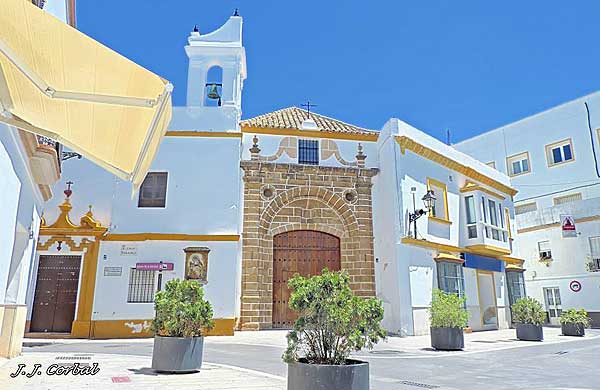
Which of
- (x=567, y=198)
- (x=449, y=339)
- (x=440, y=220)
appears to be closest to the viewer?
(x=449, y=339)

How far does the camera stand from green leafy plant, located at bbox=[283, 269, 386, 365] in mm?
4547

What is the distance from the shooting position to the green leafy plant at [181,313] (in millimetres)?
6723

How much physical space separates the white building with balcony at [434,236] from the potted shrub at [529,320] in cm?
198

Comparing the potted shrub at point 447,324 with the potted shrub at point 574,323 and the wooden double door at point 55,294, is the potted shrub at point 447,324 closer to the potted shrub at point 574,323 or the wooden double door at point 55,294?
the potted shrub at point 574,323

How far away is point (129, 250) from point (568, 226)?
1959 cm

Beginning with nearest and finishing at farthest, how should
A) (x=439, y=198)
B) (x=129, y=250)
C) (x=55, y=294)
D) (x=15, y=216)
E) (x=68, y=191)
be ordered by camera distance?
1. (x=15, y=216)
2. (x=55, y=294)
3. (x=129, y=250)
4. (x=68, y=191)
5. (x=439, y=198)

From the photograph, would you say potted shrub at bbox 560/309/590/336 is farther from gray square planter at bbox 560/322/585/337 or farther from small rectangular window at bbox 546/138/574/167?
small rectangular window at bbox 546/138/574/167

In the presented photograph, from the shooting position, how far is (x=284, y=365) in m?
8.02

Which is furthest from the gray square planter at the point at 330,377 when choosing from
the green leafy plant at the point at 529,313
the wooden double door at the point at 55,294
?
the green leafy plant at the point at 529,313

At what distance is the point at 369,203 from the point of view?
16547mm

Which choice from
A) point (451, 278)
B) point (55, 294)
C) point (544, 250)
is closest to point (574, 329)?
A: point (451, 278)

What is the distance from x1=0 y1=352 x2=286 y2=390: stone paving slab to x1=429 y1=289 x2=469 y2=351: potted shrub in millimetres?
5806

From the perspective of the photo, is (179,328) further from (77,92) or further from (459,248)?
(459,248)

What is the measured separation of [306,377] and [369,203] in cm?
1273
